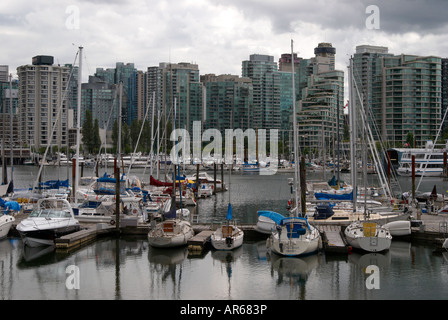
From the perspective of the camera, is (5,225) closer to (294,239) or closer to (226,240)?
(226,240)

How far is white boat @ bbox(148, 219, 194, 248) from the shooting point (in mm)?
27844

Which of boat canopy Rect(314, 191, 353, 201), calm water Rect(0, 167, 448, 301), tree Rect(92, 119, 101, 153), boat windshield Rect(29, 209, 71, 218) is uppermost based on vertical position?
tree Rect(92, 119, 101, 153)

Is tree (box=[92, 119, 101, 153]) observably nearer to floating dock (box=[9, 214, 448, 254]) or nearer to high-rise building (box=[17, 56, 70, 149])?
high-rise building (box=[17, 56, 70, 149])

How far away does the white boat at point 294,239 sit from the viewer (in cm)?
2608

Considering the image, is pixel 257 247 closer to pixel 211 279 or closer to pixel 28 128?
pixel 211 279

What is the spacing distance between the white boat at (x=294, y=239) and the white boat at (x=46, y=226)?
39.3 ft

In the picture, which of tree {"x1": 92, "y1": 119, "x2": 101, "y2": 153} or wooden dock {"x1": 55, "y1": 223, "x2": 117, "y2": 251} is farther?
tree {"x1": 92, "y1": 119, "x2": 101, "y2": 153}

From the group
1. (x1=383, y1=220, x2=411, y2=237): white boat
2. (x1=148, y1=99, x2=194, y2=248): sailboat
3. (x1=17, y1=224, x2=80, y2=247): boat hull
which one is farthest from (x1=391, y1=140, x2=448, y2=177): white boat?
(x1=17, y1=224, x2=80, y2=247): boat hull

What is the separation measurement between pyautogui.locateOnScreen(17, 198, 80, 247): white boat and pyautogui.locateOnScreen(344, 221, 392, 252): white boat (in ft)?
53.2

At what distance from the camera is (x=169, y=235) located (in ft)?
91.9

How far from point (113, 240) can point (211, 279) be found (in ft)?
32.5

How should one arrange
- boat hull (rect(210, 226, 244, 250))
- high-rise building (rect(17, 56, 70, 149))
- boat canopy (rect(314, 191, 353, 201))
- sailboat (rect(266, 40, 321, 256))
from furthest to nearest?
high-rise building (rect(17, 56, 70, 149)) → boat canopy (rect(314, 191, 353, 201)) → boat hull (rect(210, 226, 244, 250)) → sailboat (rect(266, 40, 321, 256))

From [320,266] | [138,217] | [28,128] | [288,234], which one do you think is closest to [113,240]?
[138,217]

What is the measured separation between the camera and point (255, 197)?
59031 millimetres
